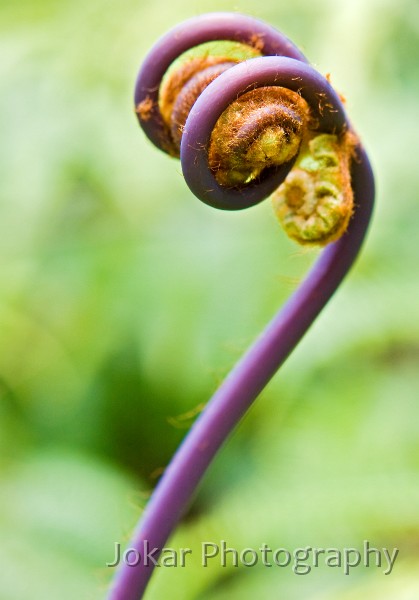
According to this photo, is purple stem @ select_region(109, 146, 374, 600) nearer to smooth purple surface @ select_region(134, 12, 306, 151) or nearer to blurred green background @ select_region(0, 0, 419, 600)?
smooth purple surface @ select_region(134, 12, 306, 151)

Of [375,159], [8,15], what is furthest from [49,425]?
[8,15]

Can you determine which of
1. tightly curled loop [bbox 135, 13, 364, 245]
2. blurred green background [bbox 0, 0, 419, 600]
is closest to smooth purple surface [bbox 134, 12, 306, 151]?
tightly curled loop [bbox 135, 13, 364, 245]

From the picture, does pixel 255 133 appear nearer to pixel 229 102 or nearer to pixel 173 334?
pixel 229 102

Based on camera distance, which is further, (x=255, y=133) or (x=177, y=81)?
(x=177, y=81)

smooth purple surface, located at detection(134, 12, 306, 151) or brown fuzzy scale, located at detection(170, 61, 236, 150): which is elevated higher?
smooth purple surface, located at detection(134, 12, 306, 151)

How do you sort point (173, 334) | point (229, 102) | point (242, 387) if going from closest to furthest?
1. point (229, 102)
2. point (242, 387)
3. point (173, 334)

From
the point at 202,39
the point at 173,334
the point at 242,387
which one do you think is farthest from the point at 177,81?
the point at 173,334

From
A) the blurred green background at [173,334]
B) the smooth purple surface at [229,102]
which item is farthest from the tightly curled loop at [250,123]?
the blurred green background at [173,334]
